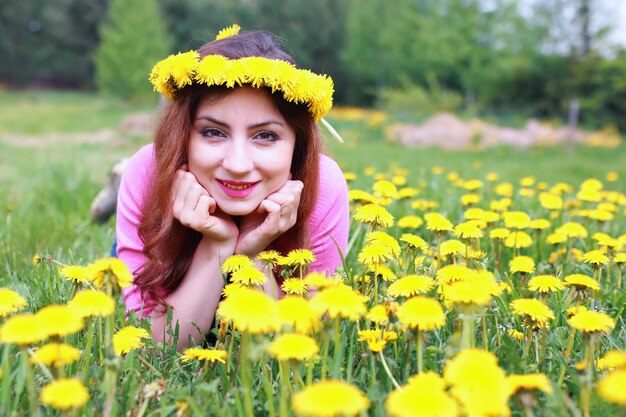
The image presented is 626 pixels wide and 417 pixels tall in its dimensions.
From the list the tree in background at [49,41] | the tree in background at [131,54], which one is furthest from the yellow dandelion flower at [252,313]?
the tree in background at [49,41]

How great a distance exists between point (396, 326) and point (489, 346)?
34 centimetres

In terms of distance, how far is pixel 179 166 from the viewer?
1.67 m

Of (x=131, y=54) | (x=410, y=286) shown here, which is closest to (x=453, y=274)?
(x=410, y=286)

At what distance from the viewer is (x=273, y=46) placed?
179cm

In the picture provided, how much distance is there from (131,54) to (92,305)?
698 inches

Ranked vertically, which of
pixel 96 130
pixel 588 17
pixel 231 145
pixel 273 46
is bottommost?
pixel 231 145

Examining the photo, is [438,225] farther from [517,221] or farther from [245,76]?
[245,76]

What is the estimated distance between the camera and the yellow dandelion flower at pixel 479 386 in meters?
0.72

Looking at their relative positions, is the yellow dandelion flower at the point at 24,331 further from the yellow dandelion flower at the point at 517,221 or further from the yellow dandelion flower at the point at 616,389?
Result: the yellow dandelion flower at the point at 517,221

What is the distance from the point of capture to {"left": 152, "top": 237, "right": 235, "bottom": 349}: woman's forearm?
5.20ft

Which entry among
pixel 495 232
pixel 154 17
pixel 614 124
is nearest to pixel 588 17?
pixel 614 124

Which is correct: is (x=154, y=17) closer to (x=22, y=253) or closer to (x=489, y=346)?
(x=22, y=253)

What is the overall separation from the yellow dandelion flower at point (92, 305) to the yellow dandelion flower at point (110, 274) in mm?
54

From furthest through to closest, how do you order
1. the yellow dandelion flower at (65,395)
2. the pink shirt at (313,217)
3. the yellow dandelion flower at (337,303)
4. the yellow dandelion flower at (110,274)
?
the pink shirt at (313,217), the yellow dandelion flower at (110,274), the yellow dandelion flower at (337,303), the yellow dandelion flower at (65,395)
